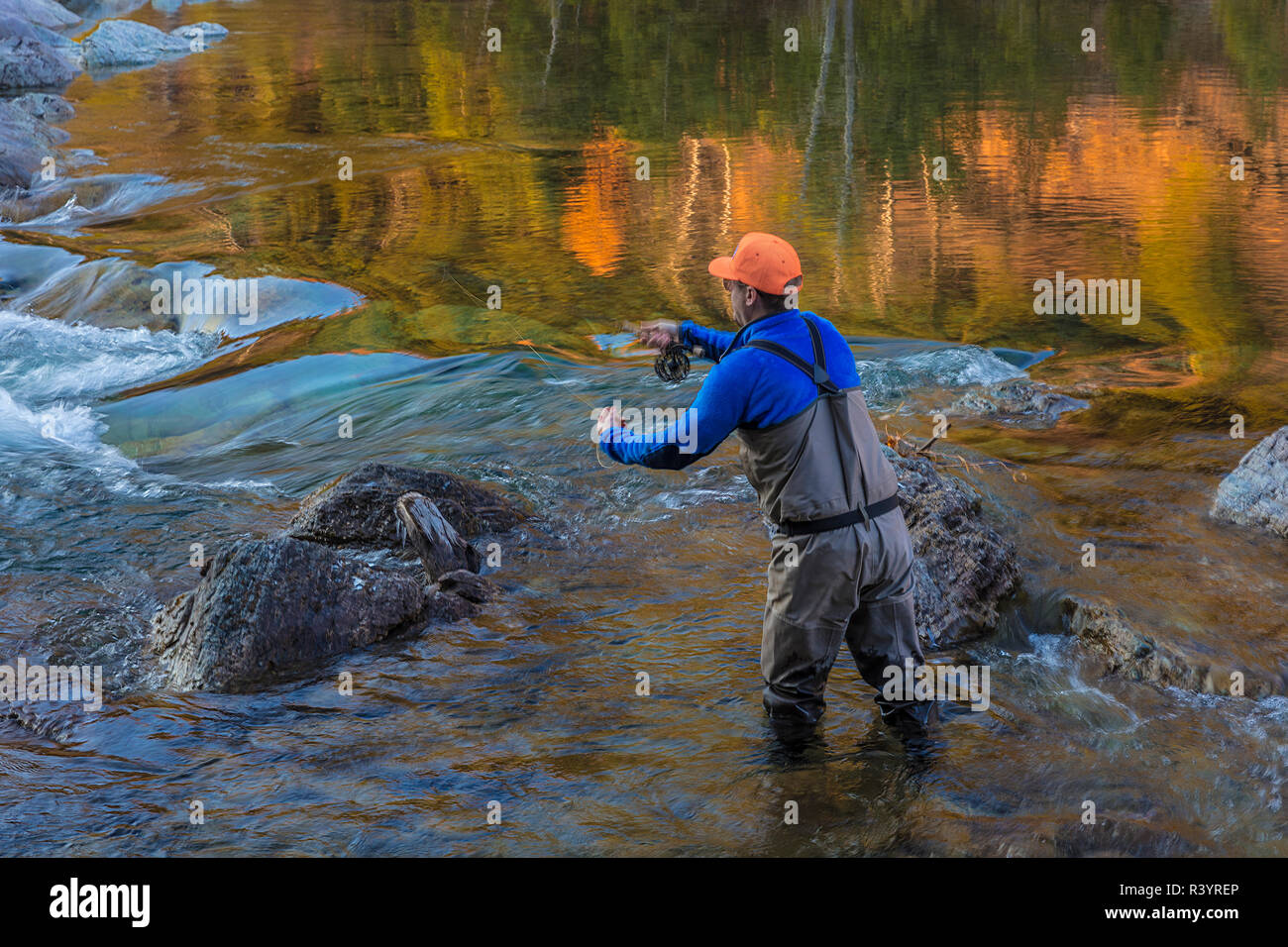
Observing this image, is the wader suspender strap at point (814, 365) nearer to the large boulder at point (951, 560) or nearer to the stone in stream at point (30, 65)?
the large boulder at point (951, 560)

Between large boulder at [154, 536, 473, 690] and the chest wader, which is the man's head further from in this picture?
large boulder at [154, 536, 473, 690]

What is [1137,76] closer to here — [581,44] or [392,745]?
[581,44]

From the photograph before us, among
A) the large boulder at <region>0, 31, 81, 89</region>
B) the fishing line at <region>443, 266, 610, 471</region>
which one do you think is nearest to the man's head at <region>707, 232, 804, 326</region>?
the fishing line at <region>443, 266, 610, 471</region>

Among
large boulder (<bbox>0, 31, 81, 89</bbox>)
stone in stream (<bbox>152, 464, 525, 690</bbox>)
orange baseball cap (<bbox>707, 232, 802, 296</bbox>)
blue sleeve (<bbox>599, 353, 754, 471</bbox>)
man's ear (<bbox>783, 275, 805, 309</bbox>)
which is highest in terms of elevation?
large boulder (<bbox>0, 31, 81, 89</bbox>)

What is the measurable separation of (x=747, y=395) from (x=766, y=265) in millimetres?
507

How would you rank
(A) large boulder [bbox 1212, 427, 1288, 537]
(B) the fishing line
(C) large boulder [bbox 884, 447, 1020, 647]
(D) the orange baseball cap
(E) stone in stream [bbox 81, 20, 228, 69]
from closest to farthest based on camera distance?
(D) the orange baseball cap
(C) large boulder [bbox 884, 447, 1020, 647]
(A) large boulder [bbox 1212, 427, 1288, 537]
(B) the fishing line
(E) stone in stream [bbox 81, 20, 228, 69]

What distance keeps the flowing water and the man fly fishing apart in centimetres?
75

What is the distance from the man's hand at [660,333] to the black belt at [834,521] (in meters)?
1.04

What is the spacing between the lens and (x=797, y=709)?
474 centimetres

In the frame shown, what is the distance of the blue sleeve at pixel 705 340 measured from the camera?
16.0 feet

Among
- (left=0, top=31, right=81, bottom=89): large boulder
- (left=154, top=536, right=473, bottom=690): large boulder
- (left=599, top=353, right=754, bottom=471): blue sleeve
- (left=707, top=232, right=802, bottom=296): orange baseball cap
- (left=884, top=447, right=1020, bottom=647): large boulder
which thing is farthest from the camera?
(left=0, top=31, right=81, bottom=89): large boulder

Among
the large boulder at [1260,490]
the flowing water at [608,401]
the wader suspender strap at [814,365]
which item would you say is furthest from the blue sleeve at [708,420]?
the large boulder at [1260,490]

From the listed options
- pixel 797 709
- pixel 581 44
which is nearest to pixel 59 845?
pixel 797 709

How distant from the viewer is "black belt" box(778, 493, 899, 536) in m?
4.29
